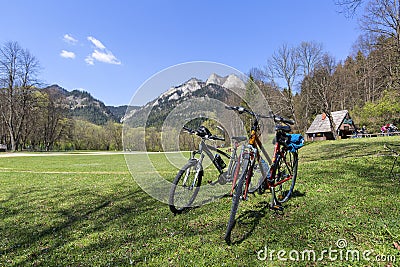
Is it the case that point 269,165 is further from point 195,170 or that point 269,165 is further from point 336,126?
point 336,126

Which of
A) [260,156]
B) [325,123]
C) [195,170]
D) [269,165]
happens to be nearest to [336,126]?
[325,123]

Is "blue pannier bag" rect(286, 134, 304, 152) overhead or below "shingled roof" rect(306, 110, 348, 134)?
below

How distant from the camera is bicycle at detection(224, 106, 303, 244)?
3.84 metres

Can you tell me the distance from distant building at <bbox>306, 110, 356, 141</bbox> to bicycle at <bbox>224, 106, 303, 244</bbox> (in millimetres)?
Result: 43847

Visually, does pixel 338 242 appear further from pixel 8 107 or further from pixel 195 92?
pixel 8 107

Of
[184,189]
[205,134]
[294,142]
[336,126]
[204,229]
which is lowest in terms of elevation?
[204,229]

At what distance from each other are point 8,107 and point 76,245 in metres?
49.3

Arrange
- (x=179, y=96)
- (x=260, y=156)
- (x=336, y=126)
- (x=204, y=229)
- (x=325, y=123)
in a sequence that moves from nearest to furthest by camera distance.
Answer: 1. (x=204, y=229)
2. (x=260, y=156)
3. (x=179, y=96)
4. (x=336, y=126)
5. (x=325, y=123)

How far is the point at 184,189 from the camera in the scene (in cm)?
480

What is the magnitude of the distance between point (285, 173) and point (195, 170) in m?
2.05

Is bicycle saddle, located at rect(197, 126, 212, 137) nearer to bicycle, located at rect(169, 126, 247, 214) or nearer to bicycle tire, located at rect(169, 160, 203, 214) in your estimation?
bicycle, located at rect(169, 126, 247, 214)

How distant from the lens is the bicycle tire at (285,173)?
16.6ft

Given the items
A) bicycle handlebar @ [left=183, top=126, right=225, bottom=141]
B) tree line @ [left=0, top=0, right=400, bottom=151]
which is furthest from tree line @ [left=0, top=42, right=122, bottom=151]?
bicycle handlebar @ [left=183, top=126, right=225, bottom=141]

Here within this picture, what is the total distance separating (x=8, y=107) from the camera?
1642 inches
